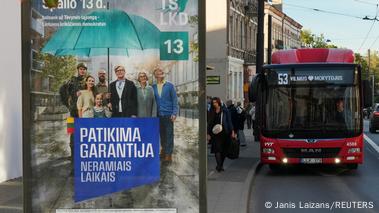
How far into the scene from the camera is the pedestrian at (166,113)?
15.0 feet

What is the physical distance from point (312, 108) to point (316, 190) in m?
3.16

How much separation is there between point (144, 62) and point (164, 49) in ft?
0.57

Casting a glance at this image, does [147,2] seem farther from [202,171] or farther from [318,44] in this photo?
[318,44]

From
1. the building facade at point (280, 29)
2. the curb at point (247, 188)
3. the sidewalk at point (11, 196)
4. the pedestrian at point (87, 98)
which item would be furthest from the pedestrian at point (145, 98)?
the building facade at point (280, 29)

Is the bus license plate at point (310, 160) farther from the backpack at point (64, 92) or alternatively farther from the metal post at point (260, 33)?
the backpack at point (64, 92)

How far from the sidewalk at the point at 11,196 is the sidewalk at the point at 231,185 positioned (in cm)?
277

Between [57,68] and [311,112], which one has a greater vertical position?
[57,68]

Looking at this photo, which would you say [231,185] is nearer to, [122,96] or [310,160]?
[310,160]

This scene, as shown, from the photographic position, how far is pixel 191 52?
452 centimetres

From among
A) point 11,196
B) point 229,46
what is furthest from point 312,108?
point 229,46

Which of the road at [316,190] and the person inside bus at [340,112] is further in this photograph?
the person inside bus at [340,112]

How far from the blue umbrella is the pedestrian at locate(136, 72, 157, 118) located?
0.72ft

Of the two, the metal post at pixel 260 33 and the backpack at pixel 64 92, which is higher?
the metal post at pixel 260 33

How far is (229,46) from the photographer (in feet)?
151
